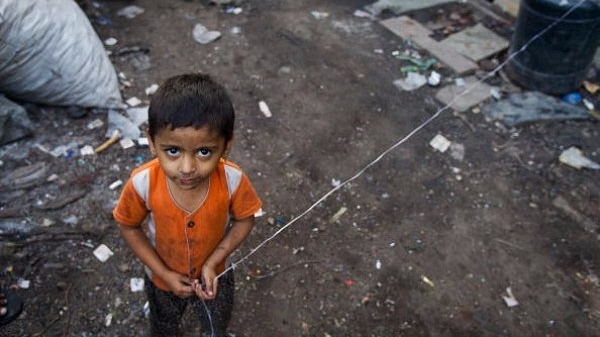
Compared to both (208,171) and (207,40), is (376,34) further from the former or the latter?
(208,171)

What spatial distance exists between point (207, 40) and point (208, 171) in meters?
3.69

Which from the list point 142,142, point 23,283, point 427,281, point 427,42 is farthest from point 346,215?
point 427,42

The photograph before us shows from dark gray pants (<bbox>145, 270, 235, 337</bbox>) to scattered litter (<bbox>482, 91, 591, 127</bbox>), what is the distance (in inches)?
Result: 120

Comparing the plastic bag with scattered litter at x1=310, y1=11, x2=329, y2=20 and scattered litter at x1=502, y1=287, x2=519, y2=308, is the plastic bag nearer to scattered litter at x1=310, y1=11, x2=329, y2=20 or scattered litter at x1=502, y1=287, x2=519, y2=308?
scattered litter at x1=310, y1=11, x2=329, y2=20

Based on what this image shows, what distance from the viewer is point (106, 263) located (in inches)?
111

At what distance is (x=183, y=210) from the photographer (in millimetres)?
1623

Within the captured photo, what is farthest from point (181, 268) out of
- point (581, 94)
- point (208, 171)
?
point (581, 94)

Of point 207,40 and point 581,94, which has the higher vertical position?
point 207,40

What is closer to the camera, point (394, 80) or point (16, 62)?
point (16, 62)

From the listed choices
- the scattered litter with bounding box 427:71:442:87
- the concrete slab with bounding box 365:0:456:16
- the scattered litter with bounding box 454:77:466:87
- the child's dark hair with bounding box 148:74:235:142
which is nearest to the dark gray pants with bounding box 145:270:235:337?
the child's dark hair with bounding box 148:74:235:142

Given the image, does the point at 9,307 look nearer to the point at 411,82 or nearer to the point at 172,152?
the point at 172,152

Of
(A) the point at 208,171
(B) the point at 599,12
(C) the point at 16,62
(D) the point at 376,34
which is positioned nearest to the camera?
(A) the point at 208,171

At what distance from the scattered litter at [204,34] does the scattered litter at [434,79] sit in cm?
211

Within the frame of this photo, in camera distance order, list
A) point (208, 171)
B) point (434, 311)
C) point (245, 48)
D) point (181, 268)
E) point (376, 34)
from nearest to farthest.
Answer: point (208, 171)
point (181, 268)
point (434, 311)
point (245, 48)
point (376, 34)
